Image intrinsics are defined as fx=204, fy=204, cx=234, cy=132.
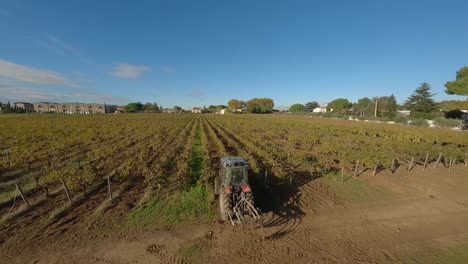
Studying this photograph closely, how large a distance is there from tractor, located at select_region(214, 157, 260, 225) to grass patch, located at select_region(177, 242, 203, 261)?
135 cm

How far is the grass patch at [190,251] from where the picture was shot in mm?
5754

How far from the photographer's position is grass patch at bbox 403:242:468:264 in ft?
19.1

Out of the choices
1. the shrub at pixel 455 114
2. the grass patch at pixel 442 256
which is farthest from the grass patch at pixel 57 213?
the shrub at pixel 455 114

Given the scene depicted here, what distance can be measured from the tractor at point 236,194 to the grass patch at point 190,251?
1.35 meters

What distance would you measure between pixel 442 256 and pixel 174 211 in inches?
346

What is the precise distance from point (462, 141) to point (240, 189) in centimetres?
2656

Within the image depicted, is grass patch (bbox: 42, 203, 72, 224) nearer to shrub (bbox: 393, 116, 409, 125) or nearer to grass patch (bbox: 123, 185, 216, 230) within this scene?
grass patch (bbox: 123, 185, 216, 230)

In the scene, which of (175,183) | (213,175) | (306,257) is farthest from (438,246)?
(175,183)

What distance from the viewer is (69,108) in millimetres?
150250

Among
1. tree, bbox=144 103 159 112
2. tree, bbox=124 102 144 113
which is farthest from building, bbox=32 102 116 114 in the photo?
tree, bbox=144 103 159 112

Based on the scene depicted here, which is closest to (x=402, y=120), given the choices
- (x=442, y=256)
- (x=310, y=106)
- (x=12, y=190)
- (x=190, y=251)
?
(x=442, y=256)

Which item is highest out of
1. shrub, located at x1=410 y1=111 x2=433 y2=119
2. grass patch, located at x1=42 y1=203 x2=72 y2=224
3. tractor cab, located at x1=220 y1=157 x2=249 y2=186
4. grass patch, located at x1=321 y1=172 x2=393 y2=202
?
shrub, located at x1=410 y1=111 x2=433 y2=119

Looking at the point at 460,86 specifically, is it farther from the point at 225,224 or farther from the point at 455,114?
the point at 225,224

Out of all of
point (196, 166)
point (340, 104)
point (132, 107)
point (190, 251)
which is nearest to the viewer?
point (190, 251)
